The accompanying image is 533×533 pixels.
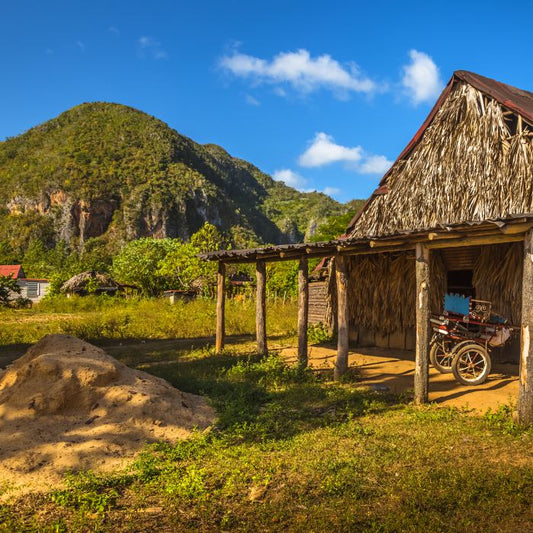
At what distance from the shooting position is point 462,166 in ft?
33.5

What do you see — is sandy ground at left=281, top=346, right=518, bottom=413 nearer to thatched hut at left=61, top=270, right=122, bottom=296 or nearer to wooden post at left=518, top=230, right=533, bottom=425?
wooden post at left=518, top=230, right=533, bottom=425

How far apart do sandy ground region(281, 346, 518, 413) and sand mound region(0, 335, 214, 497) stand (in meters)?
3.70

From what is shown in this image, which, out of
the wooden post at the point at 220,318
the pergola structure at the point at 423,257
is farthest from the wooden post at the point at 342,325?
the wooden post at the point at 220,318

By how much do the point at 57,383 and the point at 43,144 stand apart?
89859 millimetres

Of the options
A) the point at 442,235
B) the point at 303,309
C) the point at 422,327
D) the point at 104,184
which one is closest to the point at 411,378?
the point at 422,327

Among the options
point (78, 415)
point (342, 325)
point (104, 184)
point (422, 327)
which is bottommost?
point (78, 415)

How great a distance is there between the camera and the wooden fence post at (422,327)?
6879 millimetres

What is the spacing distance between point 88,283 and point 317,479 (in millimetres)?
28530

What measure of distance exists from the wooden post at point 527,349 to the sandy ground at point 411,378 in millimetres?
879

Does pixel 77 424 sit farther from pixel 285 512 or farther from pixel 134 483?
pixel 285 512

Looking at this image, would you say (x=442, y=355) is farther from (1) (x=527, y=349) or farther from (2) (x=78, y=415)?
(2) (x=78, y=415)

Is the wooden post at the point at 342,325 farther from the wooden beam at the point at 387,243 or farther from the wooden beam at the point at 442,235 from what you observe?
the wooden beam at the point at 442,235

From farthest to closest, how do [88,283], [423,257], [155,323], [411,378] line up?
[88,283], [155,323], [411,378], [423,257]

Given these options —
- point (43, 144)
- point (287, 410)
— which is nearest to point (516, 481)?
point (287, 410)
